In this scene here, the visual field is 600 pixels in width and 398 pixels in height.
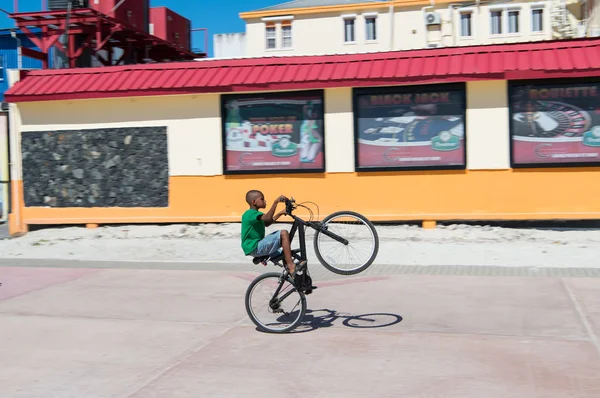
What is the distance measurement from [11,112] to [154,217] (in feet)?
13.0

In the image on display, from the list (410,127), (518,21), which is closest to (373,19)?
(518,21)

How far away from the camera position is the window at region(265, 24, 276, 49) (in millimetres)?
40562

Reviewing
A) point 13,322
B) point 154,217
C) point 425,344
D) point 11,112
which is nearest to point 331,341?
point 425,344

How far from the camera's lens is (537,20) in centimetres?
3803

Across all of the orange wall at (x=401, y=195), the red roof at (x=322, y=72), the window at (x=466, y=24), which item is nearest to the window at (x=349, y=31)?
the window at (x=466, y=24)

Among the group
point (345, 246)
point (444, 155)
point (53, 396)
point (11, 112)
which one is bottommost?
point (53, 396)

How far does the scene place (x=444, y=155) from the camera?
509 inches

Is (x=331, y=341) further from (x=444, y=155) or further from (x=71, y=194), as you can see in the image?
(x=71, y=194)

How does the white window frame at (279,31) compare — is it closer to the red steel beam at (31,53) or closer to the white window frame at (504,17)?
the white window frame at (504,17)

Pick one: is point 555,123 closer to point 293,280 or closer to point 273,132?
point 273,132

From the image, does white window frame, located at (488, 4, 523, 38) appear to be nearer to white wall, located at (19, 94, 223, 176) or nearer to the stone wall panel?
white wall, located at (19, 94, 223, 176)

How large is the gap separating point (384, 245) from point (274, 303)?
5.50 metres

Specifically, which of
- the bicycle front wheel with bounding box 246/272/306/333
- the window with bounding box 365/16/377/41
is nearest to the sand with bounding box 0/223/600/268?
the bicycle front wheel with bounding box 246/272/306/333

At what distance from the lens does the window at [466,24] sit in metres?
38.6
